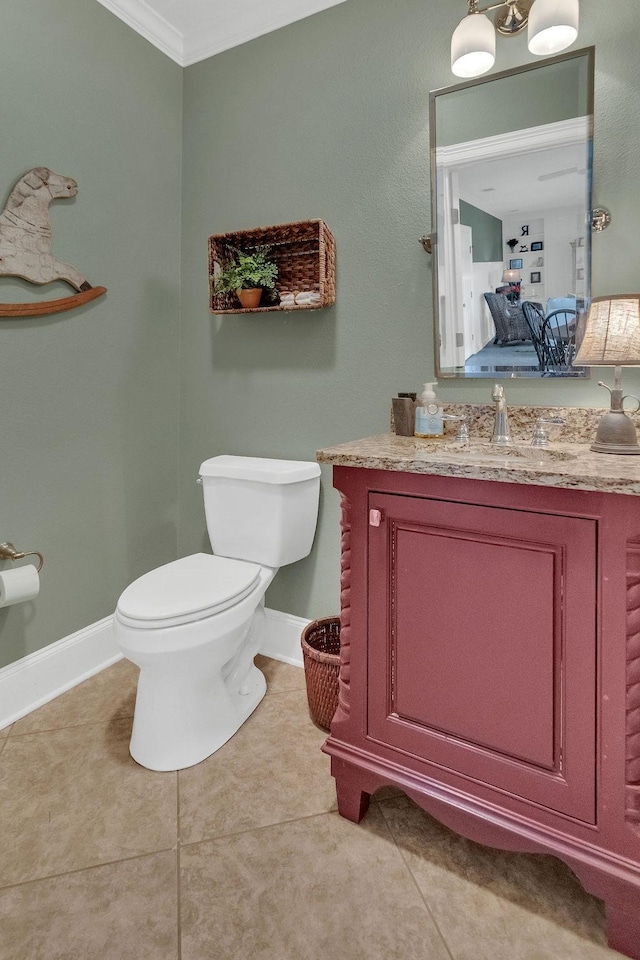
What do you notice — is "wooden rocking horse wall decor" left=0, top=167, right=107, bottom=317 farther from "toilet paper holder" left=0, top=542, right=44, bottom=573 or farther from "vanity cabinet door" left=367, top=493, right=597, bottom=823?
"vanity cabinet door" left=367, top=493, right=597, bottom=823

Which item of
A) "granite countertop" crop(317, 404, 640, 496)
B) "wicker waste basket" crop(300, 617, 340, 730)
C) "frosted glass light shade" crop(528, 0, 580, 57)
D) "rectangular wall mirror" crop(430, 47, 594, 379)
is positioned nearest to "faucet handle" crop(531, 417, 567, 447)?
"granite countertop" crop(317, 404, 640, 496)

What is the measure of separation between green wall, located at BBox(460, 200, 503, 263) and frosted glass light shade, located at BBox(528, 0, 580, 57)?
412mm

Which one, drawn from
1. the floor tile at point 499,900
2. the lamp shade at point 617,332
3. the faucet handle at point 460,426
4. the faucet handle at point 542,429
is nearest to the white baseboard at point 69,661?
the floor tile at point 499,900

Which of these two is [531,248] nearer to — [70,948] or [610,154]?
[610,154]

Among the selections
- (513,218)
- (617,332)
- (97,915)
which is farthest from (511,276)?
(97,915)

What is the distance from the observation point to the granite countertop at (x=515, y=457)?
101 centimetres

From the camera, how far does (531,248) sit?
157 centimetres

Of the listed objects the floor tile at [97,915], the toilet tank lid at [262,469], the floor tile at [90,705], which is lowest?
the floor tile at [97,915]

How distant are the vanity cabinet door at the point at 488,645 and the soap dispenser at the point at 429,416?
1.55 ft

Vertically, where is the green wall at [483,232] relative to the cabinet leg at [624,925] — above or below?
above

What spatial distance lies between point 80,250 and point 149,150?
0.60 m

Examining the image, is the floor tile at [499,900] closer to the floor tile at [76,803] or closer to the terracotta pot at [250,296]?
the floor tile at [76,803]

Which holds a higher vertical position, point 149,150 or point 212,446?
point 149,150

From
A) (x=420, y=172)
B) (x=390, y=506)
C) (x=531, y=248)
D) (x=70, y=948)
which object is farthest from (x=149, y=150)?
(x=70, y=948)
